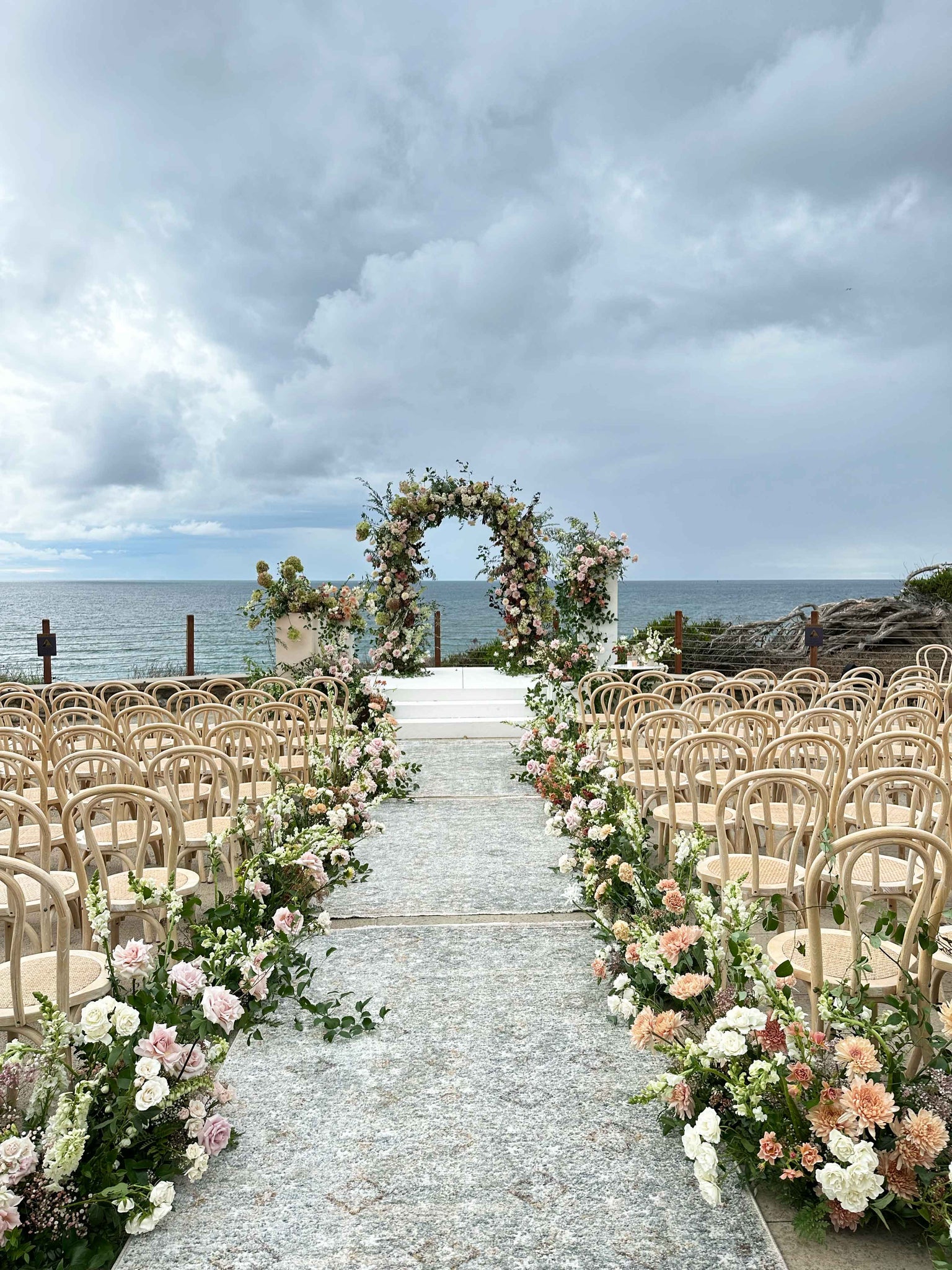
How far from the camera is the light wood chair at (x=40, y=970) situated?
5.98 ft

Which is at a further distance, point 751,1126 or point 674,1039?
point 674,1039

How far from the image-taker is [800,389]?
95.8 feet

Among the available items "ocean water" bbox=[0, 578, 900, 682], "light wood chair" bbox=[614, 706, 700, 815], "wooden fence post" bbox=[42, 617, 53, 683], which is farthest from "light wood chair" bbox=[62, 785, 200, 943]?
"ocean water" bbox=[0, 578, 900, 682]

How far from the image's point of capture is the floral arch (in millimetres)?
11047

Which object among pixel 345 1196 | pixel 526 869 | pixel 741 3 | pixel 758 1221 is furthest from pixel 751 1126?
pixel 741 3

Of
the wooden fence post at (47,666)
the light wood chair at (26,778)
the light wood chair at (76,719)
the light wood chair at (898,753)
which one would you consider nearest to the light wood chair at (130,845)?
the light wood chair at (26,778)

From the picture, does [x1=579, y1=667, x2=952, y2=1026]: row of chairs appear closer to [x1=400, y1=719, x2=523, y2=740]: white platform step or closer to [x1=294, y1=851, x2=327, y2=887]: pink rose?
[x1=294, y1=851, x2=327, y2=887]: pink rose

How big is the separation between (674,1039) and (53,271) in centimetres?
1313

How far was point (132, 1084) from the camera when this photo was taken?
181 centimetres

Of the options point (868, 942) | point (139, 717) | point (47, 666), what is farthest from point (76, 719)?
point (47, 666)

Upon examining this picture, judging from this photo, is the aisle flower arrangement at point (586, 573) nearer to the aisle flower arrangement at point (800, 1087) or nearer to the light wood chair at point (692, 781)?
the light wood chair at point (692, 781)

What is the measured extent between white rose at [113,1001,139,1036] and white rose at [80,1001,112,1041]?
0.02 metres

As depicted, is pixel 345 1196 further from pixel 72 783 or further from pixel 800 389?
pixel 800 389

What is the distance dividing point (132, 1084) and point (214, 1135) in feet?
0.74
